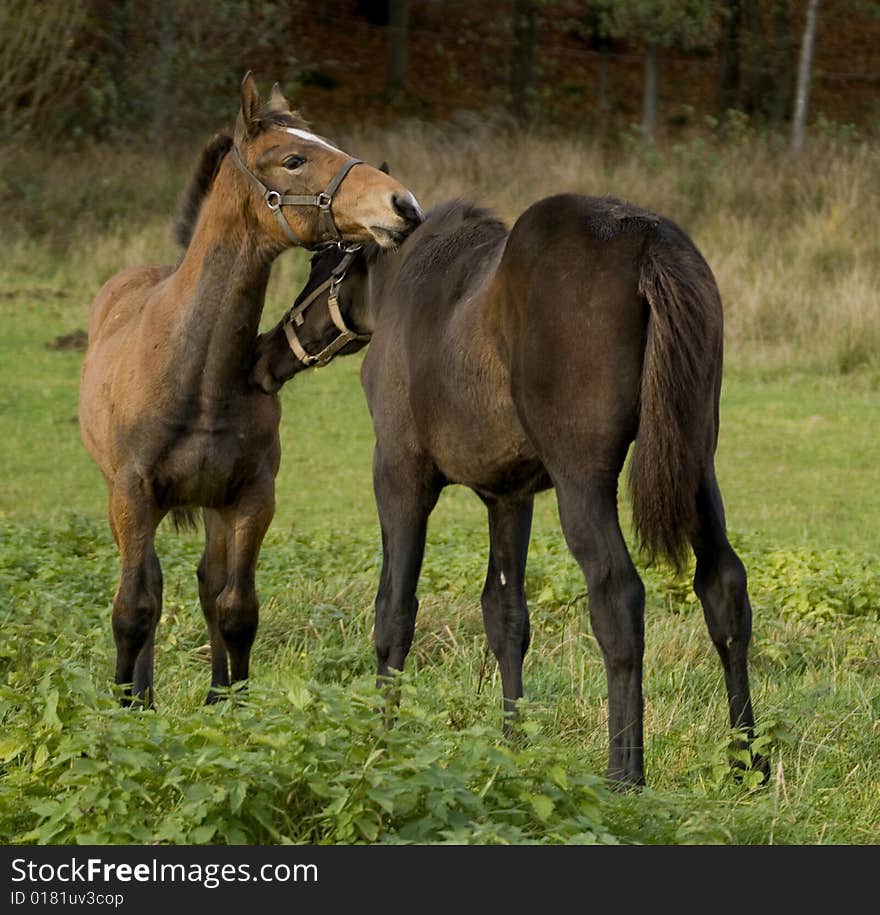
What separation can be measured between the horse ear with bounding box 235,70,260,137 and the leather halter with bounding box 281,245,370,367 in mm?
589

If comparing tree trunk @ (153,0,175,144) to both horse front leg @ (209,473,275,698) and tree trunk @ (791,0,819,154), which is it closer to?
tree trunk @ (791,0,819,154)

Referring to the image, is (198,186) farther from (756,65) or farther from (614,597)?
(756,65)

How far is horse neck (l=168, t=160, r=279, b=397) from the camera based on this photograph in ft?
19.5

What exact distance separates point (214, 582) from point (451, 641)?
47.7 inches

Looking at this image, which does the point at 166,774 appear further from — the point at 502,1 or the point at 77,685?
the point at 502,1

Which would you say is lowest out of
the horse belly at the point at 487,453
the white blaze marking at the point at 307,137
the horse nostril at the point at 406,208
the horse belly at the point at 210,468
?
the horse belly at the point at 210,468

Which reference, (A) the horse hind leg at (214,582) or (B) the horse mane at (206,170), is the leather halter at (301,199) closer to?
(B) the horse mane at (206,170)

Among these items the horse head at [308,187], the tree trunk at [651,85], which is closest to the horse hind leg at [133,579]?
the horse head at [308,187]

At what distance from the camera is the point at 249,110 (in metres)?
5.82

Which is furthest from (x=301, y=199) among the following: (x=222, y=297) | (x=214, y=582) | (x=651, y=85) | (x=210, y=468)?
(x=651, y=85)

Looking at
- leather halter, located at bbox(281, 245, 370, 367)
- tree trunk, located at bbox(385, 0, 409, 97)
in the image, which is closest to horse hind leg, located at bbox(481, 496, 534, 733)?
leather halter, located at bbox(281, 245, 370, 367)

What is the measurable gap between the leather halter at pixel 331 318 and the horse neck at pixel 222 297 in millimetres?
152

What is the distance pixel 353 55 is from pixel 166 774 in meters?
27.7

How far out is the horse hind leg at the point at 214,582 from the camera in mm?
6469
